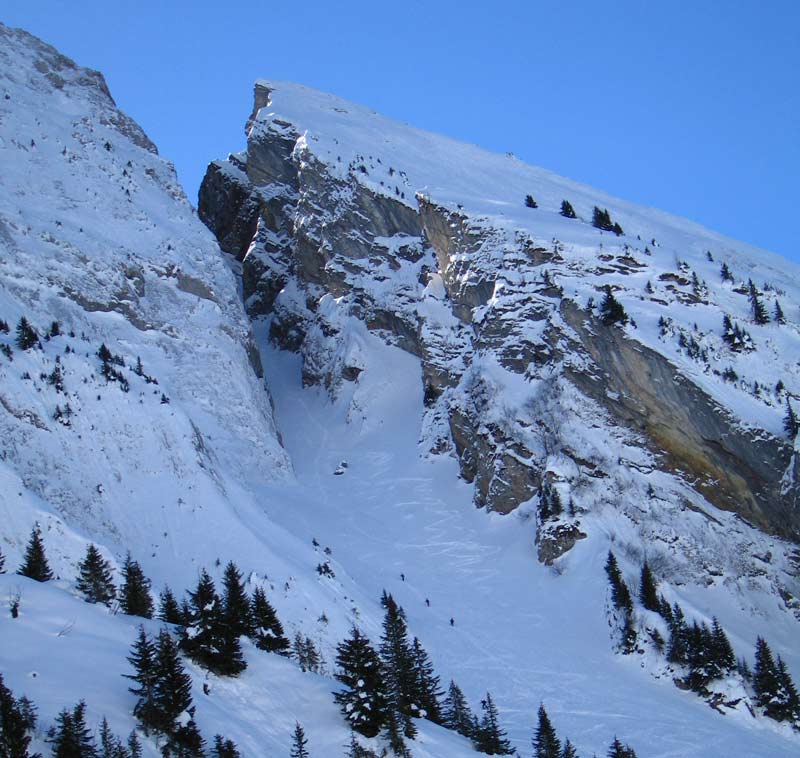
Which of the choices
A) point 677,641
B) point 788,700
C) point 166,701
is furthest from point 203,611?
point 788,700

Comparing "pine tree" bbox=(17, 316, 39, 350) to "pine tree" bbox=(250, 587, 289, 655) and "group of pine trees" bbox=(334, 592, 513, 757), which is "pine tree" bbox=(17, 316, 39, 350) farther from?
"group of pine trees" bbox=(334, 592, 513, 757)

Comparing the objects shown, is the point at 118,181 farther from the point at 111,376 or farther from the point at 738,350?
the point at 738,350

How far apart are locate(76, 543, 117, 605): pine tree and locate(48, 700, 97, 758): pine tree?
36.6 feet

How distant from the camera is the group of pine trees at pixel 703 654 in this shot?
156 feet

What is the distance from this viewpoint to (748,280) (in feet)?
264

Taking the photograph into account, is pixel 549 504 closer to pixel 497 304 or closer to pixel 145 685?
pixel 497 304

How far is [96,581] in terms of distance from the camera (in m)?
35.2

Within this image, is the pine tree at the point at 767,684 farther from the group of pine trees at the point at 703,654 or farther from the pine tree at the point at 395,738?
the pine tree at the point at 395,738

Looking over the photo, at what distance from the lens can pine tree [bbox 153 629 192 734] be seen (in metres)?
23.6

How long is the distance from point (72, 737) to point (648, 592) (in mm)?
43486

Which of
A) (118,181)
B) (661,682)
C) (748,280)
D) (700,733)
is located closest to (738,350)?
(748,280)

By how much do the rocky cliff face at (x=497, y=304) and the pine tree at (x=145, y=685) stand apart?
48696mm

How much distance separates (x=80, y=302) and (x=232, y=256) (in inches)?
2317

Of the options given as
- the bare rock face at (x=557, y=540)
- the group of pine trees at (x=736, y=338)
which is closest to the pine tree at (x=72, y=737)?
the bare rock face at (x=557, y=540)
